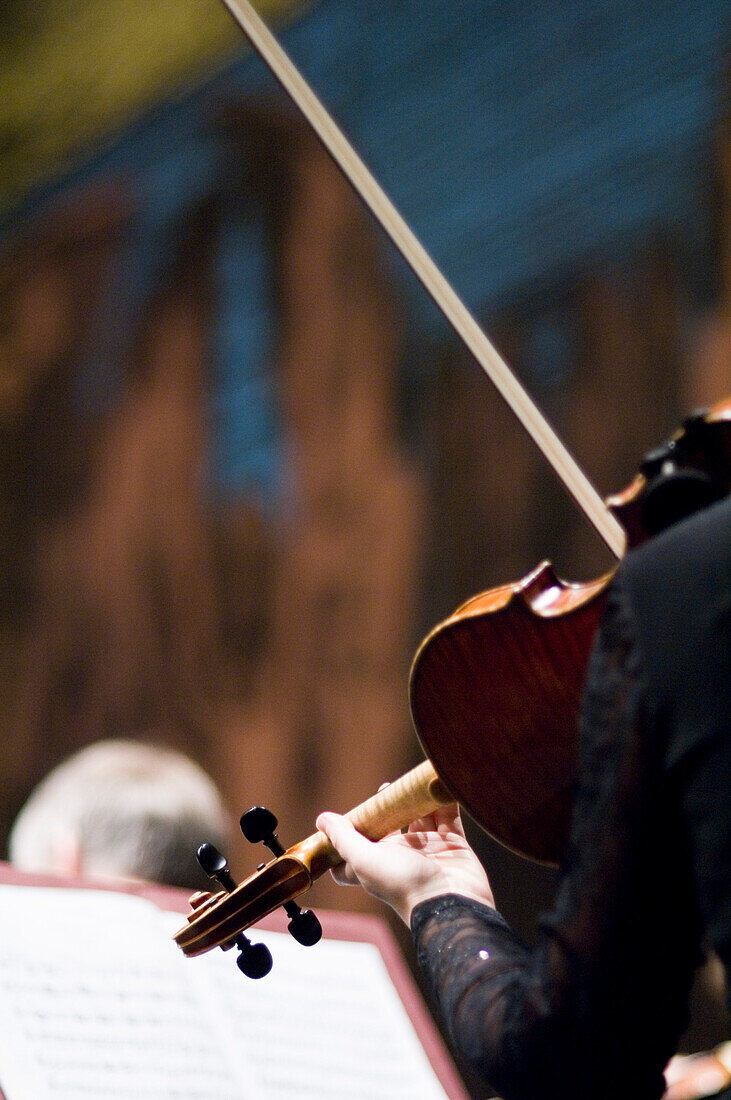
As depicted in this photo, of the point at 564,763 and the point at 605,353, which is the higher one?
the point at 605,353

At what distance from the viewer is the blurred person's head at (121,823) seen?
150cm

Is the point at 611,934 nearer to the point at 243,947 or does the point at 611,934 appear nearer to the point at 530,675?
the point at 530,675

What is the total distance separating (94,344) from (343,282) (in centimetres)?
56

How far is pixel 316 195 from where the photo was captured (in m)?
2.19

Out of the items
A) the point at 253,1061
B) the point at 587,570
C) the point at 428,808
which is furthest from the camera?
the point at 587,570

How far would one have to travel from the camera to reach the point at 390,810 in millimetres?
915

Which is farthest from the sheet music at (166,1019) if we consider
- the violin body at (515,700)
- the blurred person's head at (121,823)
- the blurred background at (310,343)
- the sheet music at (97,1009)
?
the blurred background at (310,343)

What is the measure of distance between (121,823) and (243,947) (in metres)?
0.59

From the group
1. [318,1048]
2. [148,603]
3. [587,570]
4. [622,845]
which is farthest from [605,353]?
[622,845]

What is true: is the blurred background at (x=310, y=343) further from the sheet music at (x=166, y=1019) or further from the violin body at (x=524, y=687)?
the violin body at (x=524, y=687)

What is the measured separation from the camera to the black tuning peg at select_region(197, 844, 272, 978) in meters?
0.95

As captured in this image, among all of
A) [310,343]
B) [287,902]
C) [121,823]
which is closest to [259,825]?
[287,902]

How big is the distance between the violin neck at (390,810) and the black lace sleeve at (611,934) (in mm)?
229

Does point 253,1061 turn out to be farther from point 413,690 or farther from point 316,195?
point 316,195
